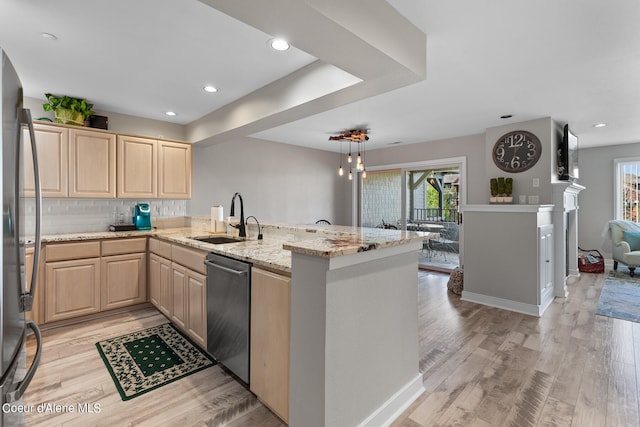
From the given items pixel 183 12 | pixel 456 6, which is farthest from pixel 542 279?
pixel 183 12

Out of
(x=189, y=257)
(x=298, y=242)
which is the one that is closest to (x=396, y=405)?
(x=298, y=242)

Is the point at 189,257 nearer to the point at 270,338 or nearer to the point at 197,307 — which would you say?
the point at 197,307

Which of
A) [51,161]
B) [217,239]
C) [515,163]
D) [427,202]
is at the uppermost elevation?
[515,163]

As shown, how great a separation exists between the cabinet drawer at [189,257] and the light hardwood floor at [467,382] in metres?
0.80

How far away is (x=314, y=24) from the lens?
1.47 meters

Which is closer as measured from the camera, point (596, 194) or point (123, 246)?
point (123, 246)

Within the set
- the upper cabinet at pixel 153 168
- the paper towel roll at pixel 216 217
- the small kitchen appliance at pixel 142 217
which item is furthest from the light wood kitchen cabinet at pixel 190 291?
the upper cabinet at pixel 153 168

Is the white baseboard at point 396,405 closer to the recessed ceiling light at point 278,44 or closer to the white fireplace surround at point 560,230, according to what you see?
the recessed ceiling light at point 278,44

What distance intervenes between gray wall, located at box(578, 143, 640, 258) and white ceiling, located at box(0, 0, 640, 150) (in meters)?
2.42

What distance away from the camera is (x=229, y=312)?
6.89 feet

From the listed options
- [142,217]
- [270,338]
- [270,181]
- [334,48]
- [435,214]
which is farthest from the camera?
[435,214]

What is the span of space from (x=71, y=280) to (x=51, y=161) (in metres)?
1.24

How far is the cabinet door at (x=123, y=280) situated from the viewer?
329cm

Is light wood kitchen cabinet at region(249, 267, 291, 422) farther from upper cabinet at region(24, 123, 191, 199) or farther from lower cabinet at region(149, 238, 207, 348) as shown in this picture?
upper cabinet at region(24, 123, 191, 199)
